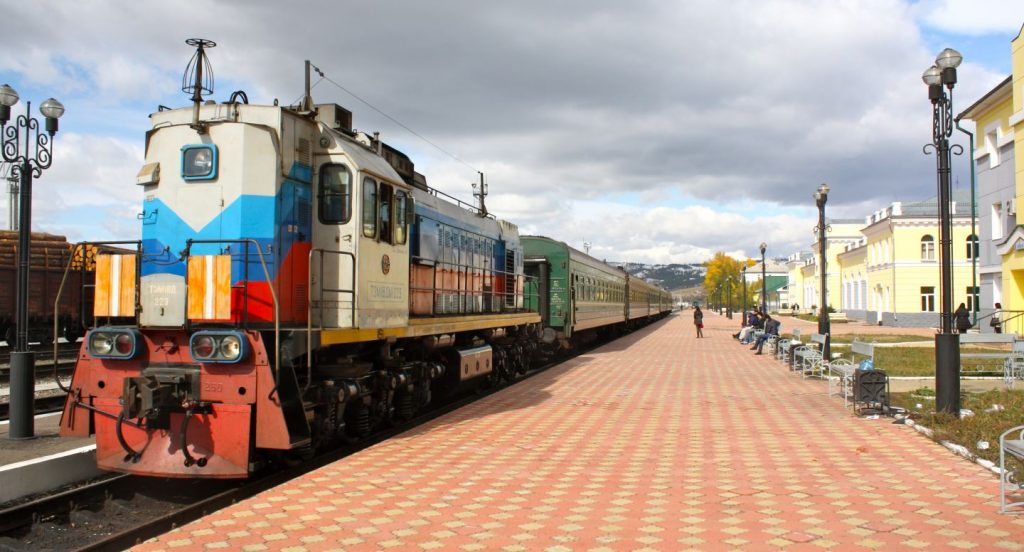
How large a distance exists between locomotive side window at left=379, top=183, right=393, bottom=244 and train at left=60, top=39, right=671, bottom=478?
25mm

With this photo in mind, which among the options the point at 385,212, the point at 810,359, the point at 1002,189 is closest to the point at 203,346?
the point at 385,212

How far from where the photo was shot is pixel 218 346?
7.14 m

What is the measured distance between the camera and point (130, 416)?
23.2 feet

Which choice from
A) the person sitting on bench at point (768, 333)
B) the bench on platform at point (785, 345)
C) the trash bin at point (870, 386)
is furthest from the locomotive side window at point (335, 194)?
the person sitting on bench at point (768, 333)

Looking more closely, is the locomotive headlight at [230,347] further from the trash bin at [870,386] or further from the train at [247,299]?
the trash bin at [870,386]

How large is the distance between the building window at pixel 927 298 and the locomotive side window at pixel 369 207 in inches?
1797

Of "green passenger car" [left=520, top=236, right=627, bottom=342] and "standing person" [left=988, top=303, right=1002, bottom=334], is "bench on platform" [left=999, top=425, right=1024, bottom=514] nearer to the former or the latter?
"green passenger car" [left=520, top=236, right=627, bottom=342]

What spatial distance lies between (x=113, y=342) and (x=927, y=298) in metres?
48.4

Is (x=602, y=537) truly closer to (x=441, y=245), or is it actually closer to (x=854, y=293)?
(x=441, y=245)

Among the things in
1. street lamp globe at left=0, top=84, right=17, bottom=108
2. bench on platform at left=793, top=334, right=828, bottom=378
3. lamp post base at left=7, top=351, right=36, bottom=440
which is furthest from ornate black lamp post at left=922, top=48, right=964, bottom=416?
street lamp globe at left=0, top=84, right=17, bottom=108

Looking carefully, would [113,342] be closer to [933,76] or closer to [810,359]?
[933,76]

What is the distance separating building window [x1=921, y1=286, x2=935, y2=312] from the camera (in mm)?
45281

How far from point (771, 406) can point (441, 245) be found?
615 cm

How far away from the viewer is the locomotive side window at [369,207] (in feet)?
28.1
